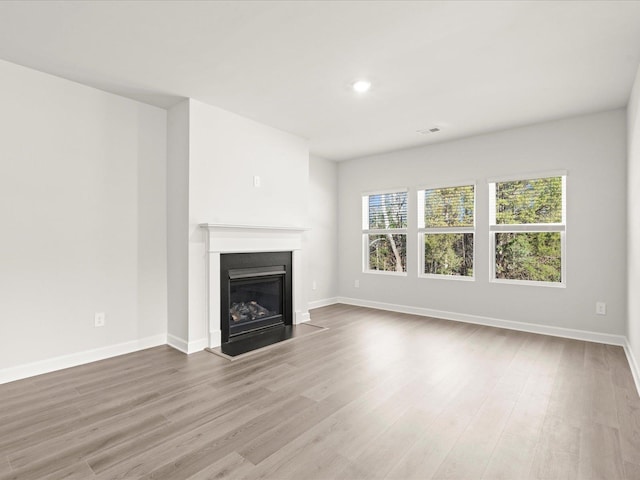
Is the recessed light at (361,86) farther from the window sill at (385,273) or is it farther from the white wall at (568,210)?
the window sill at (385,273)

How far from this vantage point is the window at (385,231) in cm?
544

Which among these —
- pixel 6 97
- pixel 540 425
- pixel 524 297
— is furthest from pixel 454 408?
pixel 6 97

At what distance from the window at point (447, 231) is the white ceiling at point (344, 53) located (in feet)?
4.34

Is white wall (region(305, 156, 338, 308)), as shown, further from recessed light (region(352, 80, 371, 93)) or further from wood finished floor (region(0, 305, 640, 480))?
recessed light (region(352, 80, 371, 93))

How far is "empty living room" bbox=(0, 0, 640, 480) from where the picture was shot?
6.56 ft

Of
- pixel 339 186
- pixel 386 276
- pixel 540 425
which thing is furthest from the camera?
pixel 339 186

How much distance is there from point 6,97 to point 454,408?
4.08m

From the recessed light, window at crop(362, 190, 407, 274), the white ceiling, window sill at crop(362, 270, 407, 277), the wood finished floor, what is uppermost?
the white ceiling

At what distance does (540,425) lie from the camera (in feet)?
6.84

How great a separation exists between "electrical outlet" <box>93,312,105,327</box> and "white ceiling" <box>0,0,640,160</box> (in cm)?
211

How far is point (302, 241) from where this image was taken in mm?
4816

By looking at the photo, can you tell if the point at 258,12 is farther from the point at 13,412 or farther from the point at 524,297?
the point at 524,297

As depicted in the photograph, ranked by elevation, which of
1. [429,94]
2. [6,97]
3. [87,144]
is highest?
[429,94]

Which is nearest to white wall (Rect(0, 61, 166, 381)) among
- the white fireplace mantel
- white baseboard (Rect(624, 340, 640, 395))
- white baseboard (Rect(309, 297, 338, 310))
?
the white fireplace mantel
